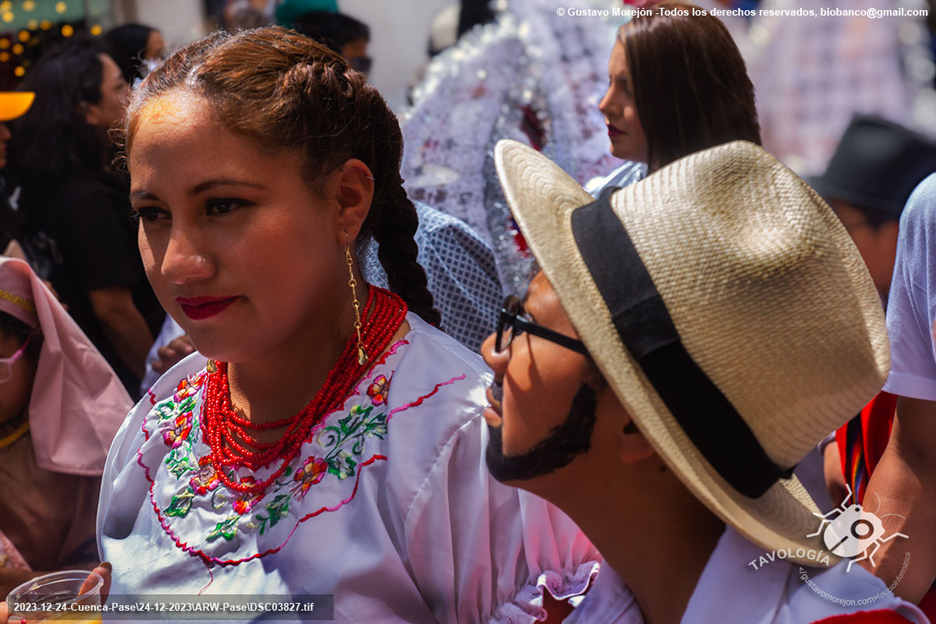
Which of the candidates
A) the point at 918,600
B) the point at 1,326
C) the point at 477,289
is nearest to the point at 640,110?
the point at 477,289

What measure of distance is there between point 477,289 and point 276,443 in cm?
114

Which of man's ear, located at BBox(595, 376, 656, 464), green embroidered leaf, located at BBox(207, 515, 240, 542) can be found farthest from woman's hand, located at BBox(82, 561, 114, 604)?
man's ear, located at BBox(595, 376, 656, 464)

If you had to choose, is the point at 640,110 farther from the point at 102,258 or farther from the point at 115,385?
the point at 102,258

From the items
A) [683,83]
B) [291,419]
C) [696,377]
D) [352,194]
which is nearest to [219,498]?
[291,419]

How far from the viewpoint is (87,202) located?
347 cm

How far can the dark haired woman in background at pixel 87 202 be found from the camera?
11.2ft

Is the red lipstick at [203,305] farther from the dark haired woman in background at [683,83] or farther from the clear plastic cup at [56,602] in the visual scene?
the dark haired woman in background at [683,83]

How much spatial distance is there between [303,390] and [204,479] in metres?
0.25

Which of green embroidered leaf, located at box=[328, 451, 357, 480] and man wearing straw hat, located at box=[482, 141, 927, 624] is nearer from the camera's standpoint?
man wearing straw hat, located at box=[482, 141, 927, 624]

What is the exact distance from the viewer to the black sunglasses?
1.17 meters

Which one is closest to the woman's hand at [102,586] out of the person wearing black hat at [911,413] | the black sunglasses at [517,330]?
the black sunglasses at [517,330]

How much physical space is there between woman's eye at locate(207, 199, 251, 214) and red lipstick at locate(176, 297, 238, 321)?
148mm

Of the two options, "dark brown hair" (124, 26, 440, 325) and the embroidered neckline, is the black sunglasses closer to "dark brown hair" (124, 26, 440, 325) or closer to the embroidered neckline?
the embroidered neckline

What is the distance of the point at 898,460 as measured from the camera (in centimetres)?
170
